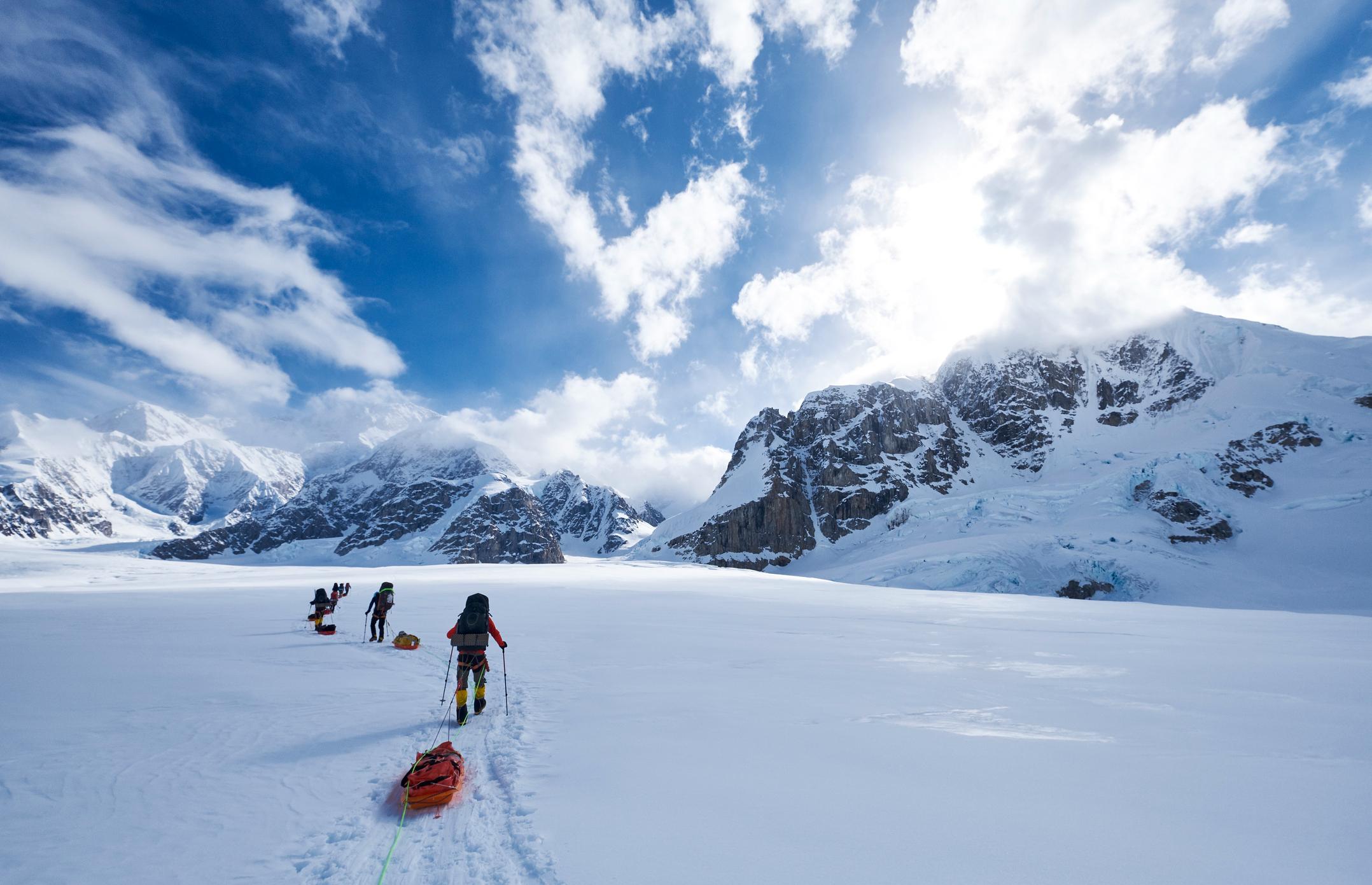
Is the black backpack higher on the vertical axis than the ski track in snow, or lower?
higher

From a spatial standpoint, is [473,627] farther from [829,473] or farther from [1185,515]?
[829,473]

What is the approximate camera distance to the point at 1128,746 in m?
6.48

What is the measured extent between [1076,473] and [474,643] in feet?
432

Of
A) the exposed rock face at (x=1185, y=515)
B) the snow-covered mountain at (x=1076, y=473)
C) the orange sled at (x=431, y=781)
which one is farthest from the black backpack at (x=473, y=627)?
the exposed rock face at (x=1185, y=515)

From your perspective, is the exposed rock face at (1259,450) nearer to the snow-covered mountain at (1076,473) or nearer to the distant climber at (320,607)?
the snow-covered mountain at (1076,473)

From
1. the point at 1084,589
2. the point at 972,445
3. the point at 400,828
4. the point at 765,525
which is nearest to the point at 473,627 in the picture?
the point at 400,828

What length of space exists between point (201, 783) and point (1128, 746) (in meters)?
10.9

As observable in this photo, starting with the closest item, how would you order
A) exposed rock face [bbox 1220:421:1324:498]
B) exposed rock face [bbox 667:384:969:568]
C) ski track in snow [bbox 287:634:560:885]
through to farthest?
ski track in snow [bbox 287:634:560:885], exposed rock face [bbox 1220:421:1324:498], exposed rock face [bbox 667:384:969:568]

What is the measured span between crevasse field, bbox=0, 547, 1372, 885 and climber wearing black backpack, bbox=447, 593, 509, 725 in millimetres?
546

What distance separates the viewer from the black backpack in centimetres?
920

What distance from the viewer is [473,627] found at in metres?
9.34

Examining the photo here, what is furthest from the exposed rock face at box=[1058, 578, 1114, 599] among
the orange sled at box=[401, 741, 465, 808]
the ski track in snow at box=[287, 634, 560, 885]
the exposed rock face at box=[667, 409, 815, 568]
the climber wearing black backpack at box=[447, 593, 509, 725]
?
the orange sled at box=[401, 741, 465, 808]

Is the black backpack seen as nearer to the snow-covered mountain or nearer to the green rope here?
the green rope

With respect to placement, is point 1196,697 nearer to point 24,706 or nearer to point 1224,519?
point 24,706
